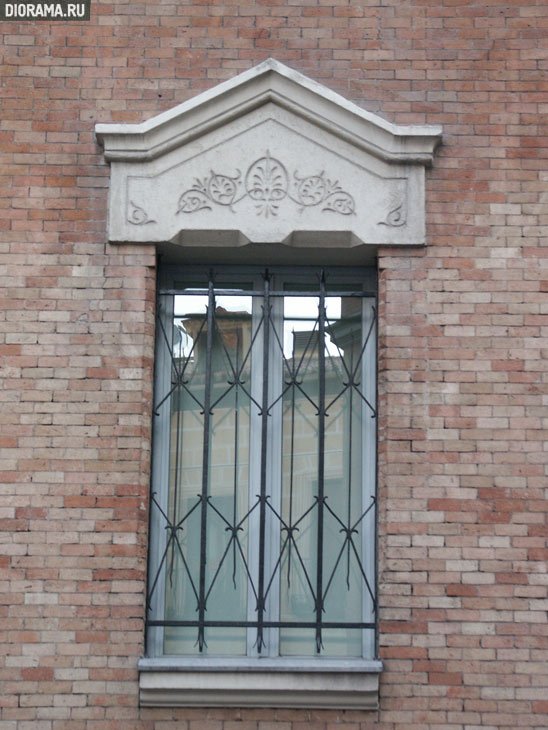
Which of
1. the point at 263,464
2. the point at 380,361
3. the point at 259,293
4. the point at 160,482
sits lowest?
the point at 160,482

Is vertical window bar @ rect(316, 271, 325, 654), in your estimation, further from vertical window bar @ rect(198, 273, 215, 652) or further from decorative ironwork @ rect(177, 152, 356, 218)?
vertical window bar @ rect(198, 273, 215, 652)

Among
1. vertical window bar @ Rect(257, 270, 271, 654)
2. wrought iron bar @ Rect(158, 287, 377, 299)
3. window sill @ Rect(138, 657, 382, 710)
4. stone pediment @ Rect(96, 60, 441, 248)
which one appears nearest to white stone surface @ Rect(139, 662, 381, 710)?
window sill @ Rect(138, 657, 382, 710)

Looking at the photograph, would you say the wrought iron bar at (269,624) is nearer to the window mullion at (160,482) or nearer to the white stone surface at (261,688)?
the window mullion at (160,482)

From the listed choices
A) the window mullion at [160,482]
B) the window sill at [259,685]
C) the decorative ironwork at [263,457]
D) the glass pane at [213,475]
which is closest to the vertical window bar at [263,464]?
the decorative ironwork at [263,457]

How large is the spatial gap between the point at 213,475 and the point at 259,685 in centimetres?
119

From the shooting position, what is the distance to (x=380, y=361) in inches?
239

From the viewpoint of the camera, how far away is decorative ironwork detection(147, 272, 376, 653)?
236 inches

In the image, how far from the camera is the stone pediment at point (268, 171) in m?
6.18

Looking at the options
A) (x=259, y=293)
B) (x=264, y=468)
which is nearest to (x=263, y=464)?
(x=264, y=468)

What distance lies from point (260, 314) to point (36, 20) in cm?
214

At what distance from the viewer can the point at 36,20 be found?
6.45 metres

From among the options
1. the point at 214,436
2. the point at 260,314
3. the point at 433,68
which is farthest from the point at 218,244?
the point at 433,68

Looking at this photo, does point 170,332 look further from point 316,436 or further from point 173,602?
point 173,602

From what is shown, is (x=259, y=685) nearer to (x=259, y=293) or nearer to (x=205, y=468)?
(x=205, y=468)
